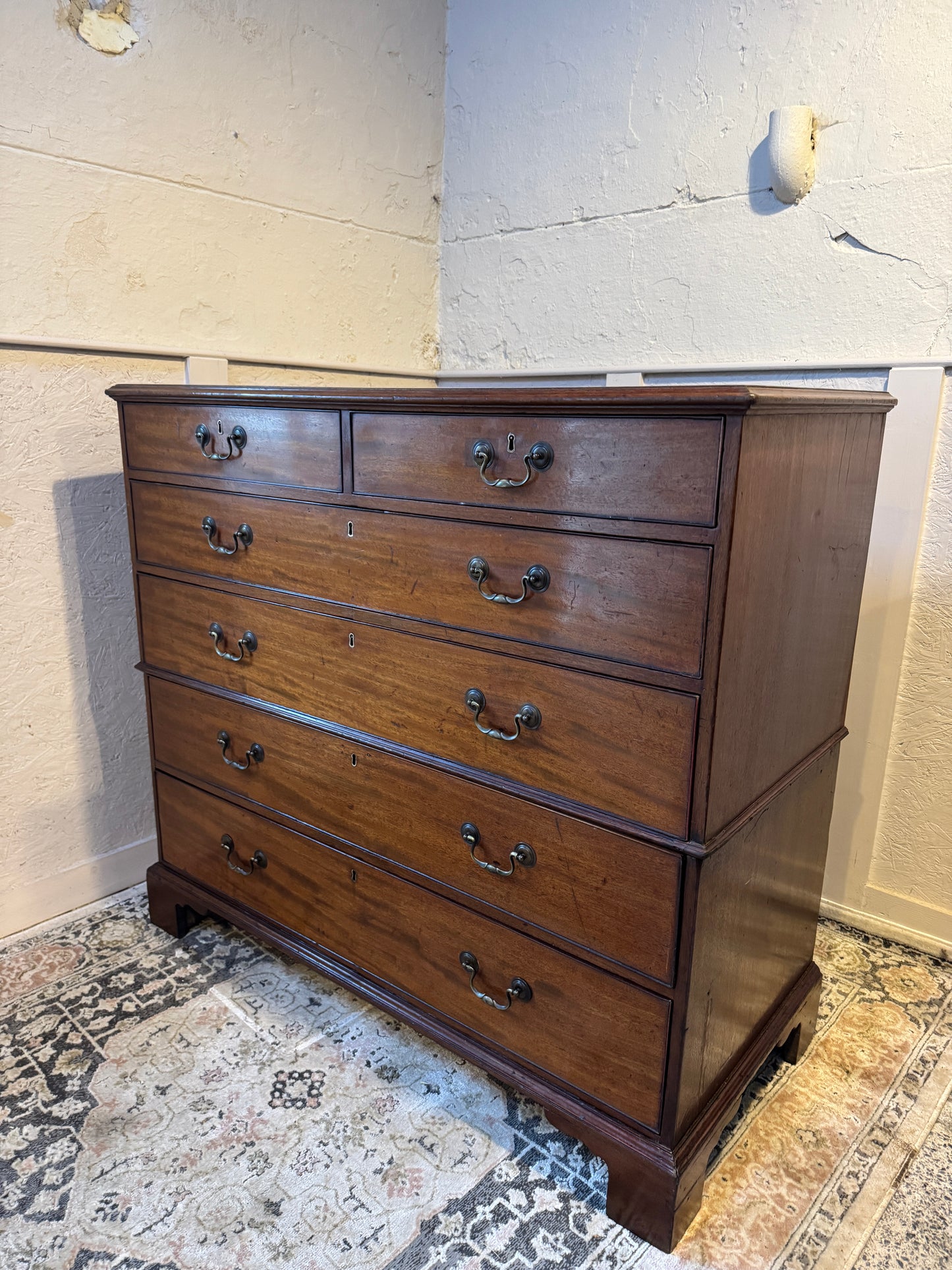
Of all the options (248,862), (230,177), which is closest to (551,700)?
(248,862)

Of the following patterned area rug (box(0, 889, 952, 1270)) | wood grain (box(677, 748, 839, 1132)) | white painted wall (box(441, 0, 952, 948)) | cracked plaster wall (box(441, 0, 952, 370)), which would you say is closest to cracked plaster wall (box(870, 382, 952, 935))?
white painted wall (box(441, 0, 952, 948))

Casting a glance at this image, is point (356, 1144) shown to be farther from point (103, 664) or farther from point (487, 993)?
point (103, 664)

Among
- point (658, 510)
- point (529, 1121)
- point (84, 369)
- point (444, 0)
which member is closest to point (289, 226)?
point (84, 369)

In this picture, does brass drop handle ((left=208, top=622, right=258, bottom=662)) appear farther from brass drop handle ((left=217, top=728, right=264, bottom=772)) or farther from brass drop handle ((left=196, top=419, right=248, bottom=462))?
brass drop handle ((left=196, top=419, right=248, bottom=462))

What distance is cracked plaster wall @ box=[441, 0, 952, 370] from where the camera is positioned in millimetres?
1607

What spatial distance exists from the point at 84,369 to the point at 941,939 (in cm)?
220

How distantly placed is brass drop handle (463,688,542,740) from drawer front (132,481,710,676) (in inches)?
3.7

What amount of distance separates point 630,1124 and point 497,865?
15.5 inches

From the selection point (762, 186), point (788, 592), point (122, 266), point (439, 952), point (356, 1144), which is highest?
point (762, 186)

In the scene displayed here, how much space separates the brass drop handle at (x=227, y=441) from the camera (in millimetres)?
1411

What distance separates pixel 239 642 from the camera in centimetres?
153

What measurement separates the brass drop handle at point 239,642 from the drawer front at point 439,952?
315 millimetres

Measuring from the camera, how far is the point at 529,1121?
1363 millimetres

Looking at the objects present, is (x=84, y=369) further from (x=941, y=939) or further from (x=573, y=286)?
(x=941, y=939)
